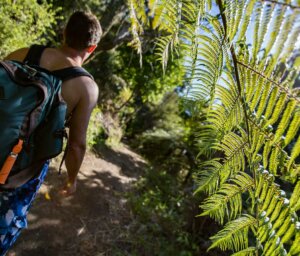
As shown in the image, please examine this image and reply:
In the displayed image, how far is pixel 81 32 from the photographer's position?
6.19 ft

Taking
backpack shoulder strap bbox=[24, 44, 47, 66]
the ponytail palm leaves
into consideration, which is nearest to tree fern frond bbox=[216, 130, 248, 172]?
the ponytail palm leaves

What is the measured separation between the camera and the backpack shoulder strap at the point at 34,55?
1.75 meters

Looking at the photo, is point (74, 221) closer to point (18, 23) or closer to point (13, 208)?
point (13, 208)

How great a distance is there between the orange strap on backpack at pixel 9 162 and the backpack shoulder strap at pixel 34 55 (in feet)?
2.05

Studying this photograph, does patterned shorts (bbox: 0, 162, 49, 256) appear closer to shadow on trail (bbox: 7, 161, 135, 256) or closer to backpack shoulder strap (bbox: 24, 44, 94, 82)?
backpack shoulder strap (bbox: 24, 44, 94, 82)

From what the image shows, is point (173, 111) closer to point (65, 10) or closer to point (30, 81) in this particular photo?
point (65, 10)

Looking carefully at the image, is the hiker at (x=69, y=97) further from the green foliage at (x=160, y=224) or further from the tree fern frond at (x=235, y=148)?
the green foliage at (x=160, y=224)

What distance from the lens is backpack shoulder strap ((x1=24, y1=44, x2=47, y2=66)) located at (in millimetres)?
1749

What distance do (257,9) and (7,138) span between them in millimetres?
1277

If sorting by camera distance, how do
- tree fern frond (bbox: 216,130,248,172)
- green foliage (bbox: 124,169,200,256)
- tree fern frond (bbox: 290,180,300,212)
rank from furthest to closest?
green foliage (bbox: 124,169,200,256), tree fern frond (bbox: 216,130,248,172), tree fern frond (bbox: 290,180,300,212)

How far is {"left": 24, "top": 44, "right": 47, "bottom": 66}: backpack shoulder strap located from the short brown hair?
22 cm

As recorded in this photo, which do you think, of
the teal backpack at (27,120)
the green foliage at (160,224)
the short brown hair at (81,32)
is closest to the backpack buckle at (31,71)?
the teal backpack at (27,120)

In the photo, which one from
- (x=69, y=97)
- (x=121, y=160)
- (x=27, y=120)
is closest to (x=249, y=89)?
(x=27, y=120)

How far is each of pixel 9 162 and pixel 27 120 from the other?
238mm
